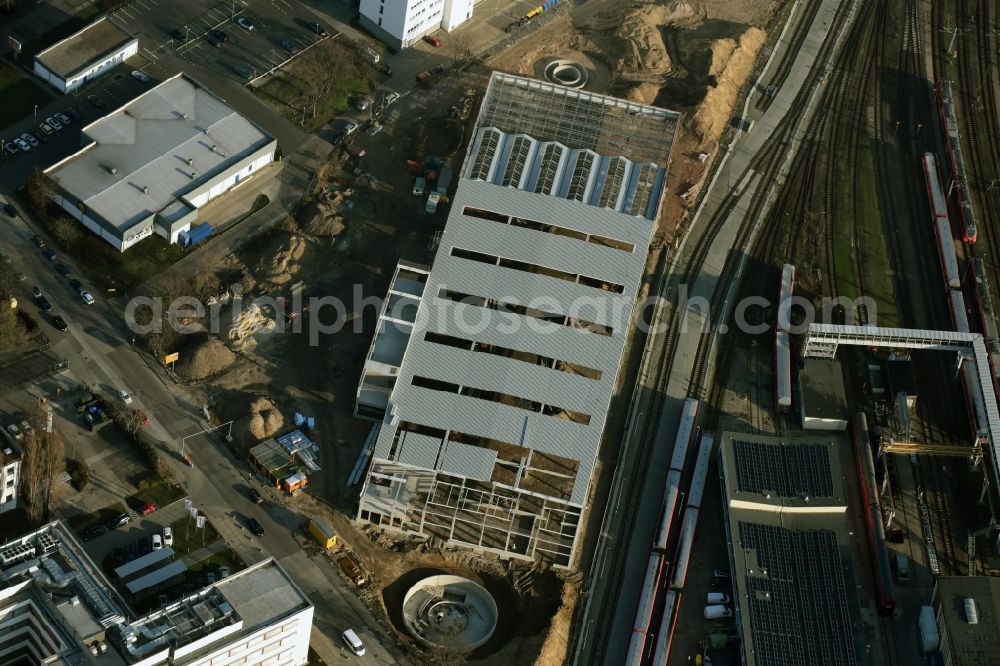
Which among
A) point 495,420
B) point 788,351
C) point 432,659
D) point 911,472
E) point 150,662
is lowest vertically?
point 150,662

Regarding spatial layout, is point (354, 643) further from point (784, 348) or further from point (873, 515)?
point (784, 348)

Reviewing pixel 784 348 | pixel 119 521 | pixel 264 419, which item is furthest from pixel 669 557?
pixel 119 521

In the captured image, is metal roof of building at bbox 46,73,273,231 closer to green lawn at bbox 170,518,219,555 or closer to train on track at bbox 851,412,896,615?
green lawn at bbox 170,518,219,555

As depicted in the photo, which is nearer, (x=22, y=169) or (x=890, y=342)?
(x=890, y=342)

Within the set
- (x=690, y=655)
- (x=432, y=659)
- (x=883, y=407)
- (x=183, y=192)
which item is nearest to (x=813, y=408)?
(x=883, y=407)

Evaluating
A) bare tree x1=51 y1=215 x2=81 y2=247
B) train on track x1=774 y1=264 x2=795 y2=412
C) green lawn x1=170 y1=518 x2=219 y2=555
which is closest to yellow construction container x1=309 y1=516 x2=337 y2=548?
green lawn x1=170 y1=518 x2=219 y2=555

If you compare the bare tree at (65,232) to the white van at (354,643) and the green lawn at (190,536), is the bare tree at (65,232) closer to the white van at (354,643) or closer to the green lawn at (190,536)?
the green lawn at (190,536)

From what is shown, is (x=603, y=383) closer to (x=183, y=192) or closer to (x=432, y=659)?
(x=432, y=659)
